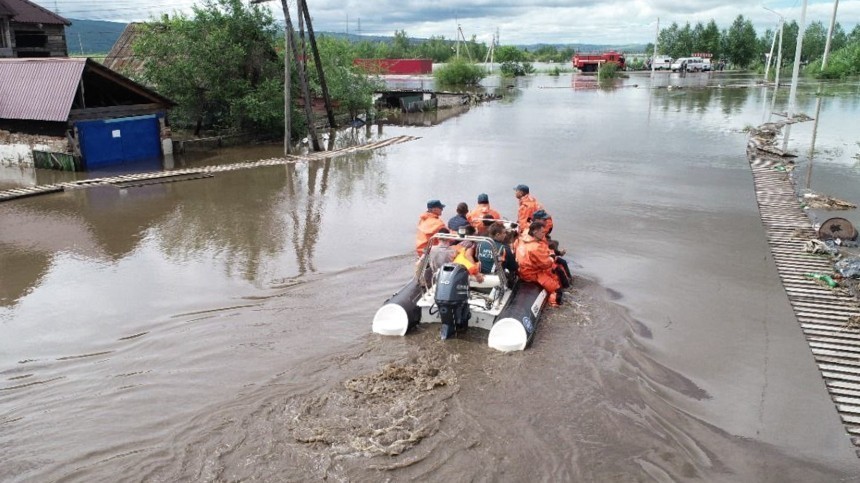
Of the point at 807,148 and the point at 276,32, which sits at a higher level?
the point at 276,32

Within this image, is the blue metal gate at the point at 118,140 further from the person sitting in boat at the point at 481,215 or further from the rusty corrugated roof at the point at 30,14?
the person sitting in boat at the point at 481,215

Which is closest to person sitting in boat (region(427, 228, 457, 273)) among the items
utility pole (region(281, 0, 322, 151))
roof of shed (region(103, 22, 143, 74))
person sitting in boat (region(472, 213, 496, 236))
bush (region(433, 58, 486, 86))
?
person sitting in boat (region(472, 213, 496, 236))

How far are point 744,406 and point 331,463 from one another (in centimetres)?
458

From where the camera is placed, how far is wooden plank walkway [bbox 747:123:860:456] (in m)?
7.45

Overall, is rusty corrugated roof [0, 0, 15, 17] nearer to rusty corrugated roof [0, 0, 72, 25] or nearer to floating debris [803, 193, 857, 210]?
rusty corrugated roof [0, 0, 72, 25]

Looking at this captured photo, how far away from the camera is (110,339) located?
8.33m

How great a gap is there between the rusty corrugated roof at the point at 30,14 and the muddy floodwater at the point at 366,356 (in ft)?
60.6

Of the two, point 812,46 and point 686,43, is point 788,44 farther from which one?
point 686,43

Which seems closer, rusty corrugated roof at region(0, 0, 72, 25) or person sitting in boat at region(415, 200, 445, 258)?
person sitting in boat at region(415, 200, 445, 258)

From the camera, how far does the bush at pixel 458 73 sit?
61.0 meters

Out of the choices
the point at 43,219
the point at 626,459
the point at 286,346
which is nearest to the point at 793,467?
the point at 626,459

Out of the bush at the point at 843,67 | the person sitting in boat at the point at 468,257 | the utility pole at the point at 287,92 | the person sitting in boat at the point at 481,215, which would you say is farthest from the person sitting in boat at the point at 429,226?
the bush at the point at 843,67

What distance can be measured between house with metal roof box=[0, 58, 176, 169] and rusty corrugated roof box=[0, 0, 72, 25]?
987 cm

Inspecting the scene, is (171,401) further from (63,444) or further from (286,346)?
(286,346)
